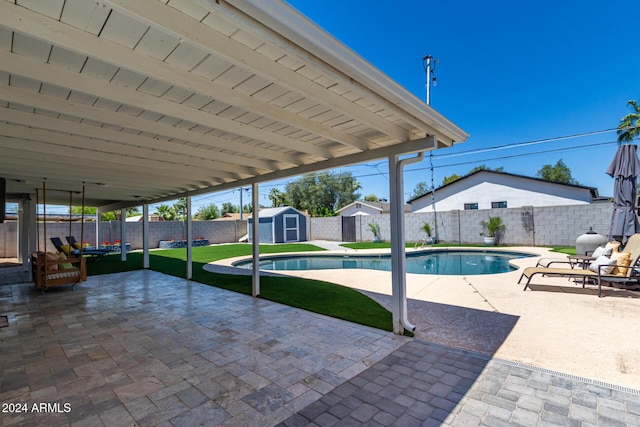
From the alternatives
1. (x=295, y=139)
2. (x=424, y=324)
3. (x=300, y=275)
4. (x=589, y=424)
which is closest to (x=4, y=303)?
(x=300, y=275)

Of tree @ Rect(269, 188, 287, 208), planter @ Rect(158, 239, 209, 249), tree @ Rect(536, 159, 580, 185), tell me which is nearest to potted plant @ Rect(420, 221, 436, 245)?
planter @ Rect(158, 239, 209, 249)

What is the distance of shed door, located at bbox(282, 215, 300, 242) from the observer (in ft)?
65.7

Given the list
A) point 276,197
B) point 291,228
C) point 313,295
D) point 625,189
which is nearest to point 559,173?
point 276,197

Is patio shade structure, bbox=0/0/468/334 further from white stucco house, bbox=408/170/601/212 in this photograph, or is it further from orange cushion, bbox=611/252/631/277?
white stucco house, bbox=408/170/601/212

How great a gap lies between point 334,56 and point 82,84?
190 cm

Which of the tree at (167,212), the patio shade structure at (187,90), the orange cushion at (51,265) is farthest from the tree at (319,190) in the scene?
the patio shade structure at (187,90)

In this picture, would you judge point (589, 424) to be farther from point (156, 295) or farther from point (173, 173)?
point (156, 295)

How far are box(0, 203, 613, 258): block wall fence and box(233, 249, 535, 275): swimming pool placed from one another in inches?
102

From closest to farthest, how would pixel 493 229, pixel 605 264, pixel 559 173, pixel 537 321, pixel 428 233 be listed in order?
pixel 537 321
pixel 605 264
pixel 493 229
pixel 428 233
pixel 559 173

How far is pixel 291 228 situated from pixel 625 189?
16.4 m

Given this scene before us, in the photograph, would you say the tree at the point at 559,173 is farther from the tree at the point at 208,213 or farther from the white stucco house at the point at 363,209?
the tree at the point at 208,213

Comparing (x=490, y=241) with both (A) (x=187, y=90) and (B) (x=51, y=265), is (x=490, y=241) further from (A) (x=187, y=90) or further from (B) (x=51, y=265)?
(B) (x=51, y=265)

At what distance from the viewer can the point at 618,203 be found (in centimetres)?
654

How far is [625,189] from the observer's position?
6.38m
